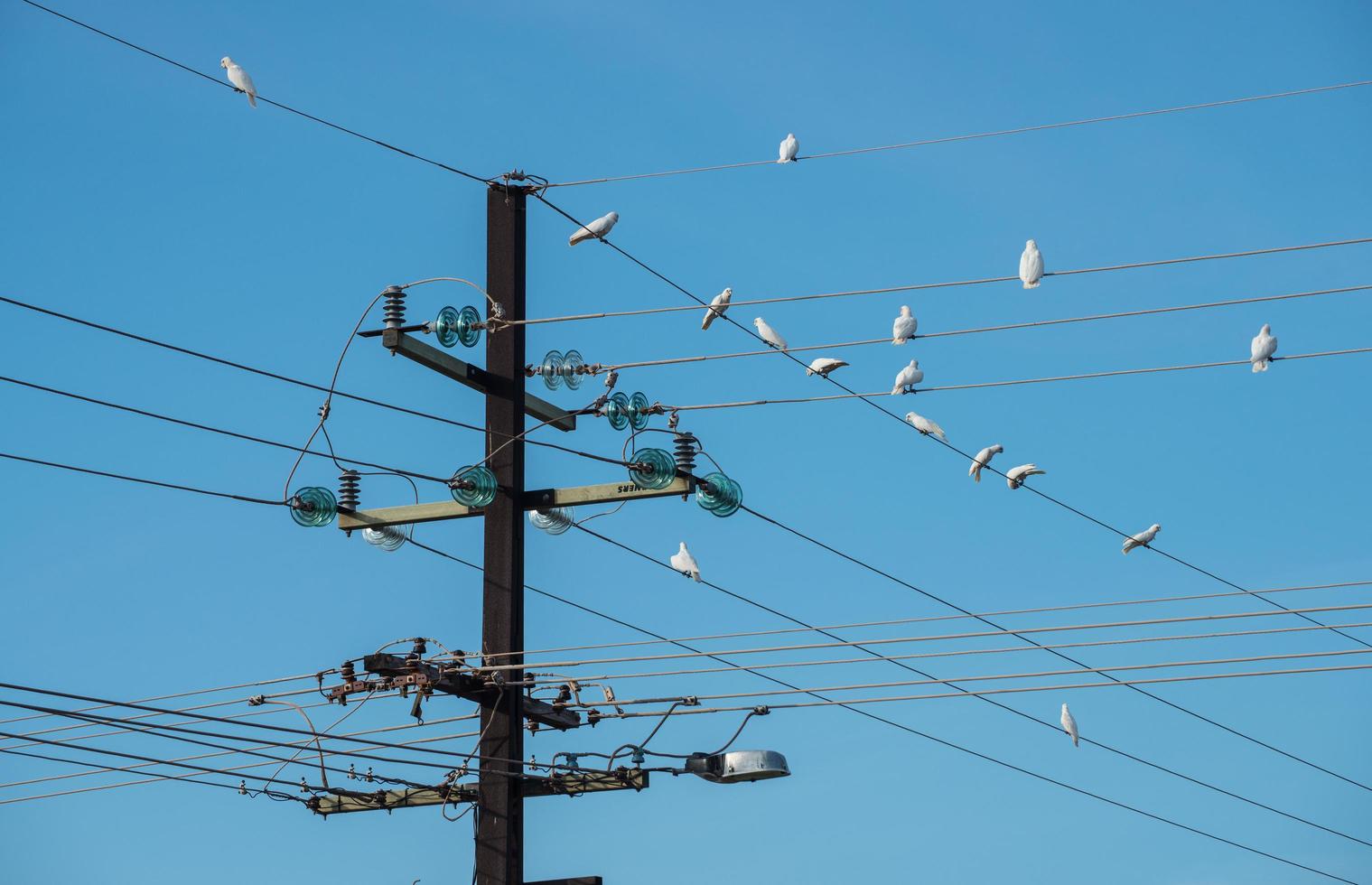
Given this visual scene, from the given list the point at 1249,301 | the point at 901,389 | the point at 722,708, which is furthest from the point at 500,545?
the point at 1249,301

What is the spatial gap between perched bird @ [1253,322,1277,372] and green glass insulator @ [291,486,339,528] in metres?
7.51

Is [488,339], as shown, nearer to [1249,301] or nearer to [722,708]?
[722,708]

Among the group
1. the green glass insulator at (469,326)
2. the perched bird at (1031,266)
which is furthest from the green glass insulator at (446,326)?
the perched bird at (1031,266)

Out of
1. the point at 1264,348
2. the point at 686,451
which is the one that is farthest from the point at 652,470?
the point at 1264,348

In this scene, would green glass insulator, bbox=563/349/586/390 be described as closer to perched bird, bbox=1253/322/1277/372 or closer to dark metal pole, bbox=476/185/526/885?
dark metal pole, bbox=476/185/526/885

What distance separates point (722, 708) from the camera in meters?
13.9

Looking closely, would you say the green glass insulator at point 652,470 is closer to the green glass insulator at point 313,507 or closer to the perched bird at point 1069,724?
the green glass insulator at point 313,507

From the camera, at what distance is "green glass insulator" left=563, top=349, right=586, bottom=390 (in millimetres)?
15156

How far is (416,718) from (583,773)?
1.24 metres

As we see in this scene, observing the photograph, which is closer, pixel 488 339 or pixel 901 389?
pixel 488 339

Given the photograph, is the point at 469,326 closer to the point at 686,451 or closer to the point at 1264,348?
the point at 686,451

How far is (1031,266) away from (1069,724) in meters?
4.67

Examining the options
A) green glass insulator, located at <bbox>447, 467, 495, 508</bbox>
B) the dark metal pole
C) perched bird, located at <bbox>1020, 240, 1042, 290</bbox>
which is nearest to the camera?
the dark metal pole

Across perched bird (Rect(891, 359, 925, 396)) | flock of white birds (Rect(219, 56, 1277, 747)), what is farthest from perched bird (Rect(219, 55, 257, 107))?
perched bird (Rect(891, 359, 925, 396))
